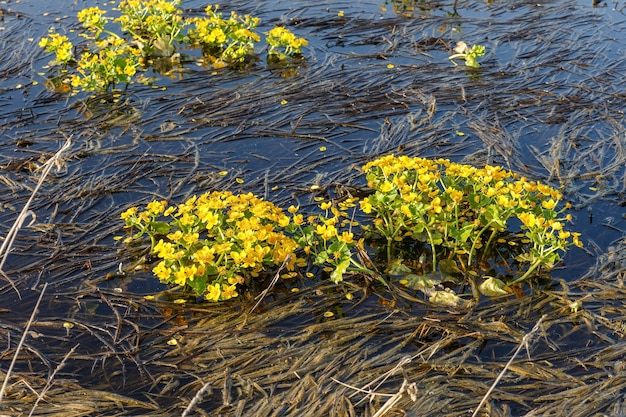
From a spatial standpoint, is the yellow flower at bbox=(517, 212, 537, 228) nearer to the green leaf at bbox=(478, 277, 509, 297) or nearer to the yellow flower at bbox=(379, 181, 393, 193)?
the green leaf at bbox=(478, 277, 509, 297)

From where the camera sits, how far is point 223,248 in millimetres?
3615

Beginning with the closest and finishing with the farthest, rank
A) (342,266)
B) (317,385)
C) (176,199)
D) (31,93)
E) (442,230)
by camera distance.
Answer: (317,385) → (342,266) → (442,230) → (176,199) → (31,93)

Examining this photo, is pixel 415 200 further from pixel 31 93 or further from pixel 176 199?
pixel 31 93

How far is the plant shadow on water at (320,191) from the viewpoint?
3164mm

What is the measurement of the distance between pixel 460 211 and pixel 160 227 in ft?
5.78

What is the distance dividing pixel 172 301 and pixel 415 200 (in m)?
1.41

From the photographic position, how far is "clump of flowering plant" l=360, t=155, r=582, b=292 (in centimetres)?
373

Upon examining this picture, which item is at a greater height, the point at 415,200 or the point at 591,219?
the point at 415,200

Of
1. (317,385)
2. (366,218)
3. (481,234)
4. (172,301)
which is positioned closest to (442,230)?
(481,234)

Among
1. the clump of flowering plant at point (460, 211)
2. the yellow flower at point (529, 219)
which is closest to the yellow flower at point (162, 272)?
the clump of flowering plant at point (460, 211)

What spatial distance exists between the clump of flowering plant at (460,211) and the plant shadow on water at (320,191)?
0.30 m

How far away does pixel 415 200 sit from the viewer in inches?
151

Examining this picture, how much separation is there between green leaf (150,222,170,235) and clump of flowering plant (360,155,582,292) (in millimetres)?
1152

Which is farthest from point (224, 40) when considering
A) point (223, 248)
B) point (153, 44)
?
point (223, 248)
